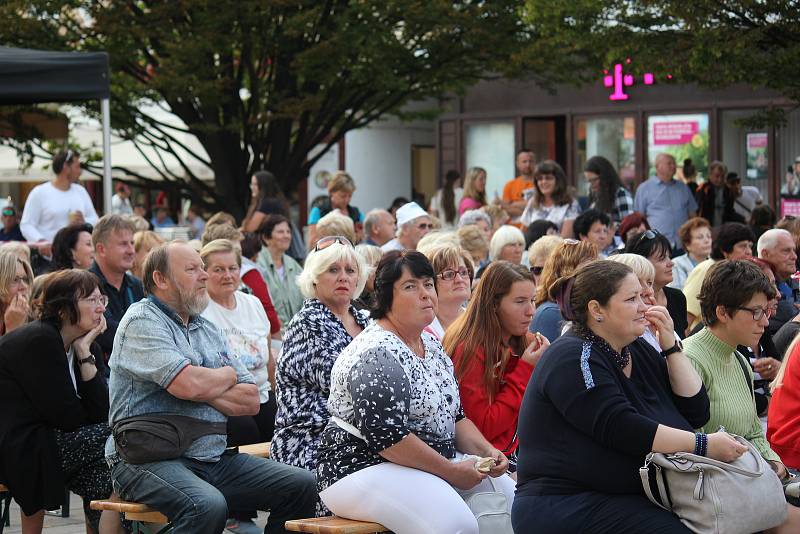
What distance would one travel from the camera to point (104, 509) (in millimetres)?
6004

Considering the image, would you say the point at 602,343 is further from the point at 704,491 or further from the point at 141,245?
the point at 141,245

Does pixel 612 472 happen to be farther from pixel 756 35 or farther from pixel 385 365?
pixel 756 35

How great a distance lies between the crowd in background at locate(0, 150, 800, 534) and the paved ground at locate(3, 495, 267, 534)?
1.00 meters

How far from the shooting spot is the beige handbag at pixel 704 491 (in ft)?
15.6

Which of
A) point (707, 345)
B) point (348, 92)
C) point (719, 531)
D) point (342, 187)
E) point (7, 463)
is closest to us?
point (719, 531)

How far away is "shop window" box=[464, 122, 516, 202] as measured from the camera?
86.0 feet

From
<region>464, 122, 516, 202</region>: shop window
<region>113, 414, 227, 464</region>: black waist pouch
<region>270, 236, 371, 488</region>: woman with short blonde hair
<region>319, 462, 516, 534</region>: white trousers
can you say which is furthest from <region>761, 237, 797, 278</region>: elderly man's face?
<region>464, 122, 516, 202</region>: shop window

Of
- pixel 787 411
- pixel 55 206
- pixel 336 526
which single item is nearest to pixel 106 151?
pixel 55 206

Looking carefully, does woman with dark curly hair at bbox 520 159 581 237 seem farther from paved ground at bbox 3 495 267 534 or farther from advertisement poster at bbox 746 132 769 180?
advertisement poster at bbox 746 132 769 180

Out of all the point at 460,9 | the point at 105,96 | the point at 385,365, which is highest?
the point at 460,9

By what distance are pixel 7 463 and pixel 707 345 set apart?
11.9ft

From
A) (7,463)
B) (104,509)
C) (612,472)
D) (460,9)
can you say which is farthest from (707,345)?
(460,9)

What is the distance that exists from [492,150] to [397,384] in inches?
850

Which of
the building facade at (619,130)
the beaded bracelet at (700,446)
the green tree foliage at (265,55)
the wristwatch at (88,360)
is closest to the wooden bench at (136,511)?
the wristwatch at (88,360)
